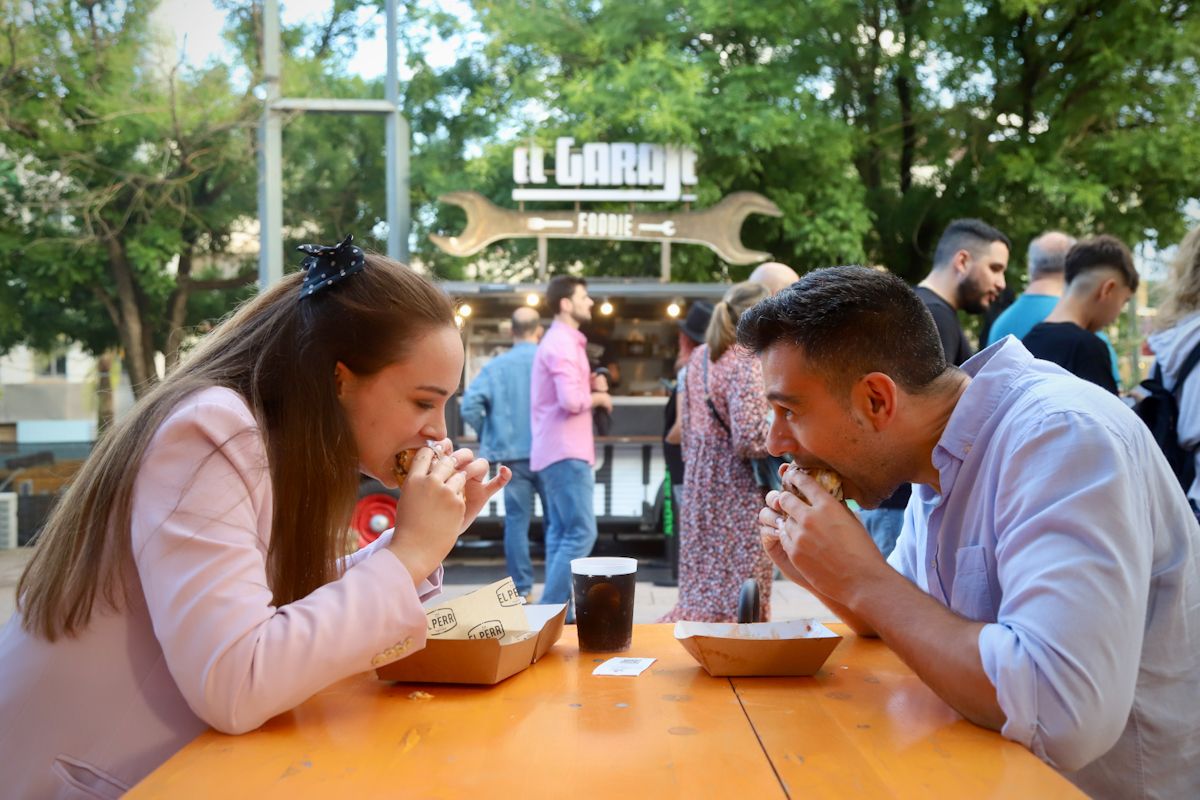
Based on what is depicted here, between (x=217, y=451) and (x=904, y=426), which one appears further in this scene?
(x=904, y=426)

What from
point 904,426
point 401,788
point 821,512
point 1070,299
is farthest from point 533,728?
point 1070,299

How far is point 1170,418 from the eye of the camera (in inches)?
150

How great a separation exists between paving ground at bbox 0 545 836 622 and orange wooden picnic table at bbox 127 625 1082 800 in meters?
4.57

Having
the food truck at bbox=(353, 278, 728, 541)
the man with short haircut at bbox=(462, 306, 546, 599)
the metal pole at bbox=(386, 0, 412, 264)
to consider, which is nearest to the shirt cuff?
the man with short haircut at bbox=(462, 306, 546, 599)

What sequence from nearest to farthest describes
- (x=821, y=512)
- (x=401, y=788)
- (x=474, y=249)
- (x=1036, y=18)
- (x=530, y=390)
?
(x=401, y=788)
(x=821, y=512)
(x=530, y=390)
(x=474, y=249)
(x=1036, y=18)

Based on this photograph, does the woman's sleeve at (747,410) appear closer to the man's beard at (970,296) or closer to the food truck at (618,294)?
the man's beard at (970,296)

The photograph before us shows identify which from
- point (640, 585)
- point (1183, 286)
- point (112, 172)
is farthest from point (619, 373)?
point (112, 172)

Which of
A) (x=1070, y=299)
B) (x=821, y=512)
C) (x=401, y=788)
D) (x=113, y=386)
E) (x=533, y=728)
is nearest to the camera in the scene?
(x=401, y=788)

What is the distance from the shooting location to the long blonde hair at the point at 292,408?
192 centimetres

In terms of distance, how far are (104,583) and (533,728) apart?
78cm

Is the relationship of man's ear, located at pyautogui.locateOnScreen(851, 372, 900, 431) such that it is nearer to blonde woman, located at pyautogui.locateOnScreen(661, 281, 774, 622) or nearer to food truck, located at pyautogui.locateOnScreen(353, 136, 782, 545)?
blonde woman, located at pyautogui.locateOnScreen(661, 281, 774, 622)

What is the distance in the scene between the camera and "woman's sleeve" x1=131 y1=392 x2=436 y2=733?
5.59 feet

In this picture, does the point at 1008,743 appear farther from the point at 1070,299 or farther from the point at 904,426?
the point at 1070,299

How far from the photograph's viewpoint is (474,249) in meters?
12.8
